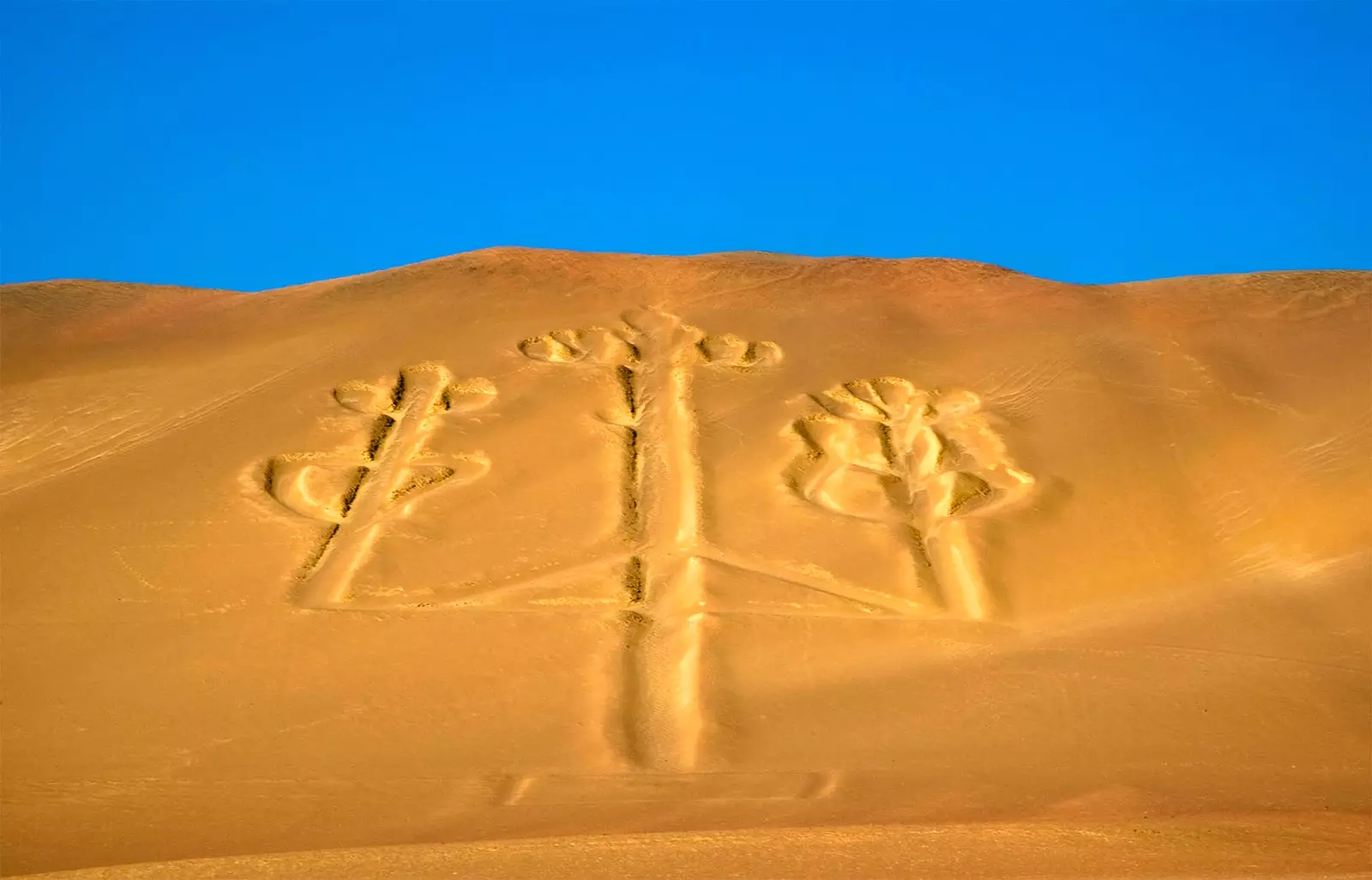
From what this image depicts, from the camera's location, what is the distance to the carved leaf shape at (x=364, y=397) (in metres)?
11.2

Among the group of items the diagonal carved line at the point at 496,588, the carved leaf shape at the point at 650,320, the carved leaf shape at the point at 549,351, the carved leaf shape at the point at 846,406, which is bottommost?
the diagonal carved line at the point at 496,588

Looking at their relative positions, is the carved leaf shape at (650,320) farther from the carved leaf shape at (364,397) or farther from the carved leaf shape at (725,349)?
the carved leaf shape at (364,397)

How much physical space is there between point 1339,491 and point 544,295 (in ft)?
21.9

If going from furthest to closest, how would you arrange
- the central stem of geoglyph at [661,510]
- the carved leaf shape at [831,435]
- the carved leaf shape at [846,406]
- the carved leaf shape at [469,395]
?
the carved leaf shape at [469,395], the carved leaf shape at [846,406], the carved leaf shape at [831,435], the central stem of geoglyph at [661,510]

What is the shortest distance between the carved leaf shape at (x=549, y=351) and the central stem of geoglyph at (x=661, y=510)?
0.03 ft

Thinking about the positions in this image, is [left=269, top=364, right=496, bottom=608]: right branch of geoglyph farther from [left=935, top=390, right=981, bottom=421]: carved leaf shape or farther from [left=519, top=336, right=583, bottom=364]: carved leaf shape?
[left=935, top=390, right=981, bottom=421]: carved leaf shape

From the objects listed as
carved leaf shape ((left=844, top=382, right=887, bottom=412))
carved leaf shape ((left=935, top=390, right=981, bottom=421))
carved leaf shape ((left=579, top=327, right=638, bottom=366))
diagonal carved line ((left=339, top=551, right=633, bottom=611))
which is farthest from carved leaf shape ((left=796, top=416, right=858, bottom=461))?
diagonal carved line ((left=339, top=551, right=633, bottom=611))

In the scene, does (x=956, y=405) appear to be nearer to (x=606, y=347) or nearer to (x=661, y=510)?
(x=661, y=510)

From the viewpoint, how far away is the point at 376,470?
10.4m

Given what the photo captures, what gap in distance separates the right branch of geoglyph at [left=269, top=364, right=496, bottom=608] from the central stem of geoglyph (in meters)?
0.96

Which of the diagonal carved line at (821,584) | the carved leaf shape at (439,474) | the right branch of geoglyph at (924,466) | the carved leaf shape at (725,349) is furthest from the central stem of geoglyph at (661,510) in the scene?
the carved leaf shape at (439,474)

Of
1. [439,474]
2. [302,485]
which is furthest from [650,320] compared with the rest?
[302,485]

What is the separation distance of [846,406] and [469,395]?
2.91 meters

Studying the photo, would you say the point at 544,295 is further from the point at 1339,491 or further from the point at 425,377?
the point at 1339,491
